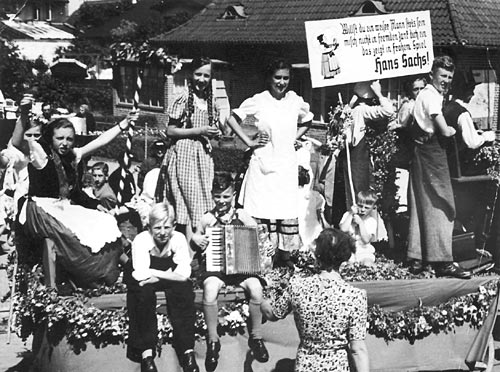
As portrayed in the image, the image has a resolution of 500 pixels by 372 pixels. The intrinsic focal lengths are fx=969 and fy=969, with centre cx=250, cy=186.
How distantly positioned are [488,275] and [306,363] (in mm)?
2893

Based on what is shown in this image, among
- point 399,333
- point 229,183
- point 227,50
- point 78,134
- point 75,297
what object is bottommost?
point 399,333

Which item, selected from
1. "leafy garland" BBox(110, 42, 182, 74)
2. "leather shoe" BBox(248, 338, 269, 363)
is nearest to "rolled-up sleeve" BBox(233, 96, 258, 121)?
"leafy garland" BBox(110, 42, 182, 74)

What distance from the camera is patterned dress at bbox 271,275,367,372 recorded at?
526 centimetres

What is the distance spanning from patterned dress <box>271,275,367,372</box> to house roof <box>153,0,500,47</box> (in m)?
2.87

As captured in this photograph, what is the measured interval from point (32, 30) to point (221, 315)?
3.01m

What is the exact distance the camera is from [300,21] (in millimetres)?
7828

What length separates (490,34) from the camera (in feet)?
26.4

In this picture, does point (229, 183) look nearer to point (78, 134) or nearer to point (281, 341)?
point (281, 341)

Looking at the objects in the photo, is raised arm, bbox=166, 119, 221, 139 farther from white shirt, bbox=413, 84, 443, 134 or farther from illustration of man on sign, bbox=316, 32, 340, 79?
white shirt, bbox=413, 84, 443, 134

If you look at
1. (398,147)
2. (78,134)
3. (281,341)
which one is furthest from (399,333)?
(78,134)

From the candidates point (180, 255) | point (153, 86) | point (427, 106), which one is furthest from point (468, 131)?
point (180, 255)

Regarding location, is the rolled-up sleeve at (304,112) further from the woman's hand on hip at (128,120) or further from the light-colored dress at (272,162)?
the woman's hand on hip at (128,120)

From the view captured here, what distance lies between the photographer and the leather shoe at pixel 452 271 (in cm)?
753

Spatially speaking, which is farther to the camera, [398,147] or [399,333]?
[398,147]
